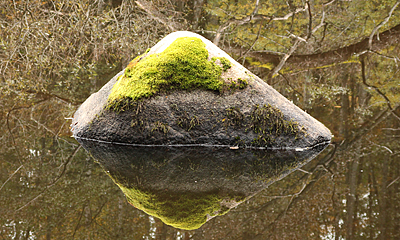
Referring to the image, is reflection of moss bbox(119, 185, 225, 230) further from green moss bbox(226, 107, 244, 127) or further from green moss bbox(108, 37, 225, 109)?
green moss bbox(108, 37, 225, 109)

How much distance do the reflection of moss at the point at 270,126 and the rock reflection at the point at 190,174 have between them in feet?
0.68

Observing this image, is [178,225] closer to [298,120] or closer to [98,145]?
[98,145]

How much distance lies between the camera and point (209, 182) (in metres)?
3.39

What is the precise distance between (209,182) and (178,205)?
567 mm

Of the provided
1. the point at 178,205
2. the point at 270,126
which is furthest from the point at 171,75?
the point at 178,205

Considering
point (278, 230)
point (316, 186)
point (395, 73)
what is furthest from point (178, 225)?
point (395, 73)

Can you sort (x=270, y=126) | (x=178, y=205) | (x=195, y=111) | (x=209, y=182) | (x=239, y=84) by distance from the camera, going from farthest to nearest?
(x=239, y=84) → (x=195, y=111) → (x=270, y=126) → (x=209, y=182) → (x=178, y=205)

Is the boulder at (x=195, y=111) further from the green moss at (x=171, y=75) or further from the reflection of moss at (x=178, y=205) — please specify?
the reflection of moss at (x=178, y=205)

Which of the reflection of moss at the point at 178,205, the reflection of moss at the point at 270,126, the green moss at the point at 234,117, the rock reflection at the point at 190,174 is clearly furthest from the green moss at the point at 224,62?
the reflection of moss at the point at 178,205

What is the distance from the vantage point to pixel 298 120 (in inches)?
182

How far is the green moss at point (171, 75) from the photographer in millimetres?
4637

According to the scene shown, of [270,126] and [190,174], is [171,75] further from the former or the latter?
[190,174]

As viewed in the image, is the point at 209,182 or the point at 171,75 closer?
the point at 209,182

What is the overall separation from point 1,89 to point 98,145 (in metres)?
3.64
